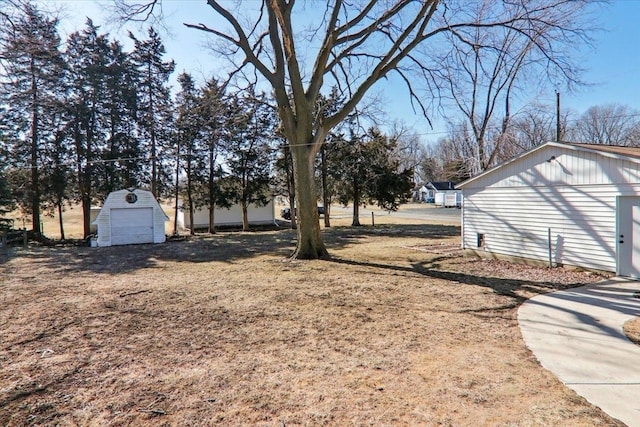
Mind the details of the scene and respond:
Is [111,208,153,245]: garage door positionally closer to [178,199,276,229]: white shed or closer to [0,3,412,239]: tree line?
[0,3,412,239]: tree line

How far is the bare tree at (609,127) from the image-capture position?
2848cm

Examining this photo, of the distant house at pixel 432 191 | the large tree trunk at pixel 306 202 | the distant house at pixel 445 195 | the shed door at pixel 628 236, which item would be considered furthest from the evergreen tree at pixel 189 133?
the distant house at pixel 432 191

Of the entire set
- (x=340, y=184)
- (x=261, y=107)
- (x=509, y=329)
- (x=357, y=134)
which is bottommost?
(x=509, y=329)

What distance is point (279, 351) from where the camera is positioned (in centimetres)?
→ 425

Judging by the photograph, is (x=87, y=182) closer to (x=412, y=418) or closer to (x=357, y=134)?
(x=357, y=134)

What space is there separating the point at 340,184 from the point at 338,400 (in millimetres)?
22238

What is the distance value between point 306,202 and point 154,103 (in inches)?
636

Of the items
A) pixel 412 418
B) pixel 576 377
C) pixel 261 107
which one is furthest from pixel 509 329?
pixel 261 107

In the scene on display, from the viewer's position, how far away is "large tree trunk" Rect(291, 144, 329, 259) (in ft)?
35.1

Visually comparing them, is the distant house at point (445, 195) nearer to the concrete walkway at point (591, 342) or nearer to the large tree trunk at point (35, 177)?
the concrete walkway at point (591, 342)

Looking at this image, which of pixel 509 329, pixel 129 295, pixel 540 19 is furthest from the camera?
pixel 540 19

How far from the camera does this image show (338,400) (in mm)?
3133

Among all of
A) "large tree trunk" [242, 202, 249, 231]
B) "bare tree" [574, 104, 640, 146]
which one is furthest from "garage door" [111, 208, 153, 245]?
"bare tree" [574, 104, 640, 146]

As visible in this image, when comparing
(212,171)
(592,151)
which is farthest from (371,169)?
(592,151)
